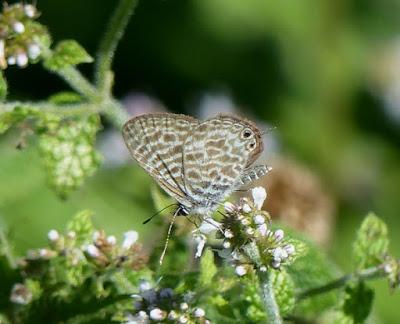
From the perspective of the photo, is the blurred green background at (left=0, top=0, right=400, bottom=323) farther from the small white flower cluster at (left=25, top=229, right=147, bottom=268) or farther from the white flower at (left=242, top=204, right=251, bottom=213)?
the white flower at (left=242, top=204, right=251, bottom=213)

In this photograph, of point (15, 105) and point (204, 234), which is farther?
point (15, 105)

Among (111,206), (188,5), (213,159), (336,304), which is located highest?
(213,159)

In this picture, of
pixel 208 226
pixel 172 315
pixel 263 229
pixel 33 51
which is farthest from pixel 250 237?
pixel 33 51

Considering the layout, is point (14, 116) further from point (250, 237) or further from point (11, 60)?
point (250, 237)

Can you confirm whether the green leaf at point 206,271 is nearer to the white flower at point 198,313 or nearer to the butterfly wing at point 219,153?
the white flower at point 198,313

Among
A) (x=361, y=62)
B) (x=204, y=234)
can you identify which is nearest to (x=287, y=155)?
(x=361, y=62)

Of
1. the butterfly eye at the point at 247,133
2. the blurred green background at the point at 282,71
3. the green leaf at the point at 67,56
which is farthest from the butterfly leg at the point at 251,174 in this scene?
the blurred green background at the point at 282,71

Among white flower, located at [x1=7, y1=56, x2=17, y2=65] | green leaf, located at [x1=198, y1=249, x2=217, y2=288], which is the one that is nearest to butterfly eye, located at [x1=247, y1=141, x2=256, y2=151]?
green leaf, located at [x1=198, y1=249, x2=217, y2=288]

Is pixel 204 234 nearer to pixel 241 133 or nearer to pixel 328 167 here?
pixel 241 133
